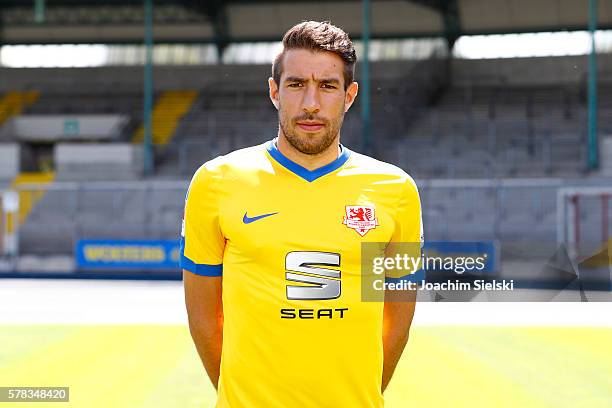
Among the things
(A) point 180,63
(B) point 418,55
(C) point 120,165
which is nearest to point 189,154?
(C) point 120,165

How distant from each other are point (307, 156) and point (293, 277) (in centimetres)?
39

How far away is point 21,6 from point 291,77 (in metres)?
37.0

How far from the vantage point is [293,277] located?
2.23m

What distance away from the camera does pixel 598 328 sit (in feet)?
35.6

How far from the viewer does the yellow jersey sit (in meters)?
2.23

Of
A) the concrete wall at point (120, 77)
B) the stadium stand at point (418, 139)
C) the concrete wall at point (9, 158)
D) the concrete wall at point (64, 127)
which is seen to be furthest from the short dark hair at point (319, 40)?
the concrete wall at point (120, 77)

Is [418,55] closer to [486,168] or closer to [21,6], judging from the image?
[486,168]

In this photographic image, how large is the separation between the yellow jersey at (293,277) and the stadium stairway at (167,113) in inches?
1136

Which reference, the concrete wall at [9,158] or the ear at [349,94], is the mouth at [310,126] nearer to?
the ear at [349,94]

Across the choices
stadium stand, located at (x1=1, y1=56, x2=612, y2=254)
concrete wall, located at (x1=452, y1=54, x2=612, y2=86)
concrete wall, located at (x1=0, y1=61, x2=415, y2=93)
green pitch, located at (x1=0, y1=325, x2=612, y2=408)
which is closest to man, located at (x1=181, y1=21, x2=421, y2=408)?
green pitch, located at (x1=0, y1=325, x2=612, y2=408)

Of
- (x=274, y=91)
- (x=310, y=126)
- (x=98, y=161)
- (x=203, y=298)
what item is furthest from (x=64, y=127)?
(x=310, y=126)

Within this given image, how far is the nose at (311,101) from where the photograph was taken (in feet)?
7.22

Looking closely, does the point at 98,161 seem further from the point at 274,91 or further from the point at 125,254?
the point at 274,91

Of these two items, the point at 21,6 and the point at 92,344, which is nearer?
the point at 92,344
